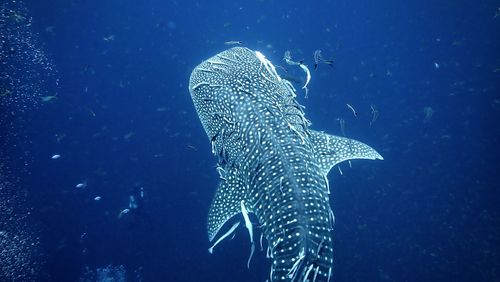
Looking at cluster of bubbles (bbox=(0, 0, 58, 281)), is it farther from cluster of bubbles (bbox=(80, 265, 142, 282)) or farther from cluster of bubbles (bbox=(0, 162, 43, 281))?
cluster of bubbles (bbox=(80, 265, 142, 282))

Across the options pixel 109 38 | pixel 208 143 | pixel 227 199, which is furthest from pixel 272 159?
pixel 109 38

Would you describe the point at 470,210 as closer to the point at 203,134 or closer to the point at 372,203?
the point at 372,203

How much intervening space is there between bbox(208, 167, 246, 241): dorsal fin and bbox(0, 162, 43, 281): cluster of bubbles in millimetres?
9073

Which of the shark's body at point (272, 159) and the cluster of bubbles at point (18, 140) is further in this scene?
the cluster of bubbles at point (18, 140)

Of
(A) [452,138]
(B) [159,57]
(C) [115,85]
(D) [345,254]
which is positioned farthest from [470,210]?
(C) [115,85]

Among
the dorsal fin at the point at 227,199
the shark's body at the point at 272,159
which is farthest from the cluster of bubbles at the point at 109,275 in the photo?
the shark's body at the point at 272,159

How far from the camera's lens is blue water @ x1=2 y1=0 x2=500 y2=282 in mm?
9680

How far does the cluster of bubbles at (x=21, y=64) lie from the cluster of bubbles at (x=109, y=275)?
6.68 m

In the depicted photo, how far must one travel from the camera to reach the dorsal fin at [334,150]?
549cm

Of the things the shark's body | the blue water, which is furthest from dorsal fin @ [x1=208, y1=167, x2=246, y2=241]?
the blue water

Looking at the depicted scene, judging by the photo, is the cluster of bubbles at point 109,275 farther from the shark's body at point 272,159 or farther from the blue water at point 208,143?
the shark's body at point 272,159

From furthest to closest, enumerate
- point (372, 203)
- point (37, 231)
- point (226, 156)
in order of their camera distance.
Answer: point (37, 231)
point (372, 203)
point (226, 156)

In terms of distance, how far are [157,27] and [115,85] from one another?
3321 mm

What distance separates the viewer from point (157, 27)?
44.2ft
